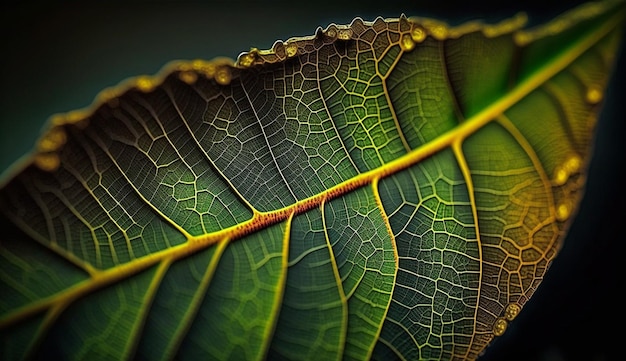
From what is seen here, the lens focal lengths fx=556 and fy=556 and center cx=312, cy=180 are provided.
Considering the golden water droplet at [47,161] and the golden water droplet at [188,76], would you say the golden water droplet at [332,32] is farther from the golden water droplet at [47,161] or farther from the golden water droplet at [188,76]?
the golden water droplet at [47,161]

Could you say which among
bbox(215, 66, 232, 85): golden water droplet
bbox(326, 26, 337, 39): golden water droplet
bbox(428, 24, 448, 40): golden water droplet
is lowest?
bbox(428, 24, 448, 40): golden water droplet

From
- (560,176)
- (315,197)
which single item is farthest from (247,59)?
(560,176)

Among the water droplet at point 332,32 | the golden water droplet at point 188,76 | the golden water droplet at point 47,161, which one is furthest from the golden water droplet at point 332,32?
the golden water droplet at point 47,161

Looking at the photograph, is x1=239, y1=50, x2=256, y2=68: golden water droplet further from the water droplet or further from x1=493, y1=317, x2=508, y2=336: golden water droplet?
x1=493, y1=317, x2=508, y2=336: golden water droplet

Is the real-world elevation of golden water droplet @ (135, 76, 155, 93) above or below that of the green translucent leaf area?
above

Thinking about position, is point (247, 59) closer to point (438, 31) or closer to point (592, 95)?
point (438, 31)

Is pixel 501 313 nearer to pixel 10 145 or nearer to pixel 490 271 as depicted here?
pixel 490 271

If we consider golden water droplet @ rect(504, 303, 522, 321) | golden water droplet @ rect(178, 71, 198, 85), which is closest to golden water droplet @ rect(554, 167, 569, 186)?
golden water droplet @ rect(504, 303, 522, 321)

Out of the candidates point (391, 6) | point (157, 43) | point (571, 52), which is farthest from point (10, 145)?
point (571, 52)
